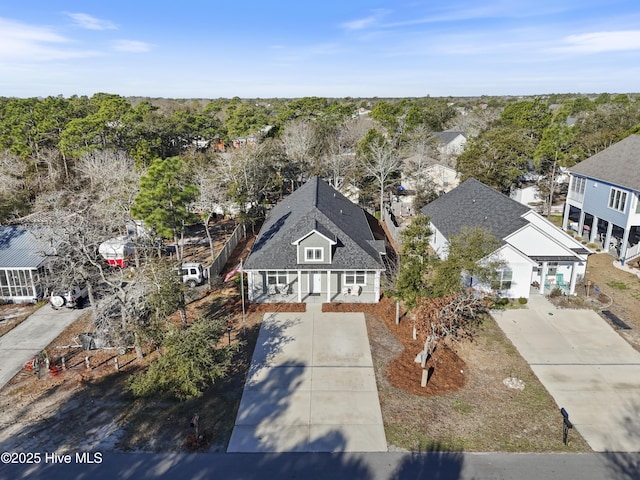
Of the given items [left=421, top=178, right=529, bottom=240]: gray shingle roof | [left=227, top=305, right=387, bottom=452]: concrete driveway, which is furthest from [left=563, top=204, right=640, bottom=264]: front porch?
[left=227, top=305, right=387, bottom=452]: concrete driveway

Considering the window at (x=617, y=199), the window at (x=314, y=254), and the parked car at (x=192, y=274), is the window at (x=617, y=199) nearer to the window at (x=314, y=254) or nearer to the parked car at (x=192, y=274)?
the window at (x=314, y=254)

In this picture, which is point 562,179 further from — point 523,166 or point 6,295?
point 6,295

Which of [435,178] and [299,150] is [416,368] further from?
[435,178]

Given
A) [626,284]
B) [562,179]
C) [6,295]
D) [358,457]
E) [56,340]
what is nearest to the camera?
[358,457]

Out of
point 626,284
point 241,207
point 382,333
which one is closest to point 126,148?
point 241,207

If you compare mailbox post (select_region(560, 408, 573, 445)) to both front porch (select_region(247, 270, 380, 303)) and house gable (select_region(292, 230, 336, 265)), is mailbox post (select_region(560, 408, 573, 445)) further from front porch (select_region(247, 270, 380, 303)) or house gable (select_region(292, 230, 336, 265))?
house gable (select_region(292, 230, 336, 265))

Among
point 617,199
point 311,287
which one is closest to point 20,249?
point 311,287
